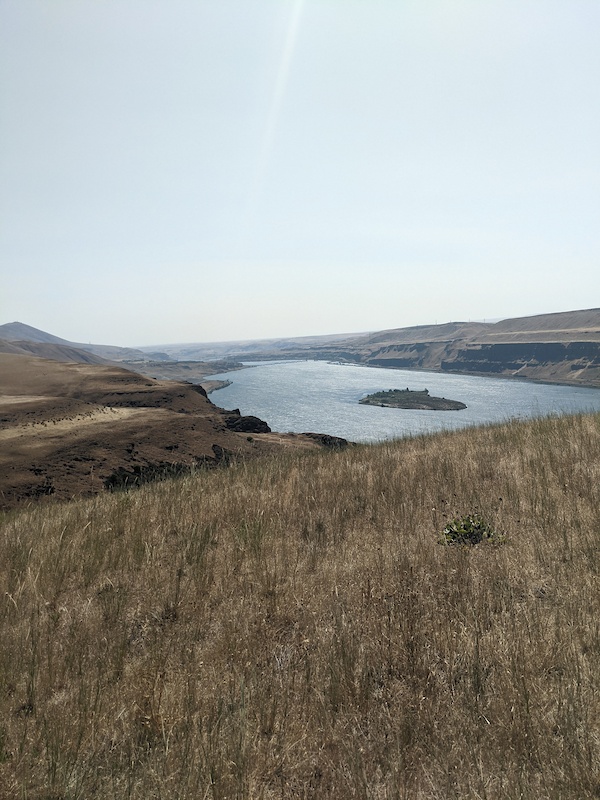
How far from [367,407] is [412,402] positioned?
1123 centimetres

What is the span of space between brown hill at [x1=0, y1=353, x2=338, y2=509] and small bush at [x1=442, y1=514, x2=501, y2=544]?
19.0 feet

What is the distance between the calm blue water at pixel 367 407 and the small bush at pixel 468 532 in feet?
121

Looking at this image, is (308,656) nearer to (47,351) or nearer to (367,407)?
(367,407)

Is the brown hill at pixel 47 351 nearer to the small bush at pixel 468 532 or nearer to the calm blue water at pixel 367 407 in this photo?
the calm blue water at pixel 367 407

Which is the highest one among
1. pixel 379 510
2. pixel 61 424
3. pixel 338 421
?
pixel 379 510

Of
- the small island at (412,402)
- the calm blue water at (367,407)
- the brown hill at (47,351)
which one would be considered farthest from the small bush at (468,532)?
the brown hill at (47,351)

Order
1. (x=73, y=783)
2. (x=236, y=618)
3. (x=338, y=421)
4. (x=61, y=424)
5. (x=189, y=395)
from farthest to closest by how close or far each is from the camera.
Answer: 1. (x=338, y=421)
2. (x=189, y=395)
3. (x=61, y=424)
4. (x=236, y=618)
5. (x=73, y=783)

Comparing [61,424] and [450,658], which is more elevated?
[450,658]

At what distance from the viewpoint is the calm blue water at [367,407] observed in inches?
2659

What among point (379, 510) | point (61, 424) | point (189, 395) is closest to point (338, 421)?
point (189, 395)

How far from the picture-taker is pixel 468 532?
4500 millimetres

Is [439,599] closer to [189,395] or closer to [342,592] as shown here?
[342,592]

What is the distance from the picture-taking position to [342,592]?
3.49m

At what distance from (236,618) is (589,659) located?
7.75 feet
